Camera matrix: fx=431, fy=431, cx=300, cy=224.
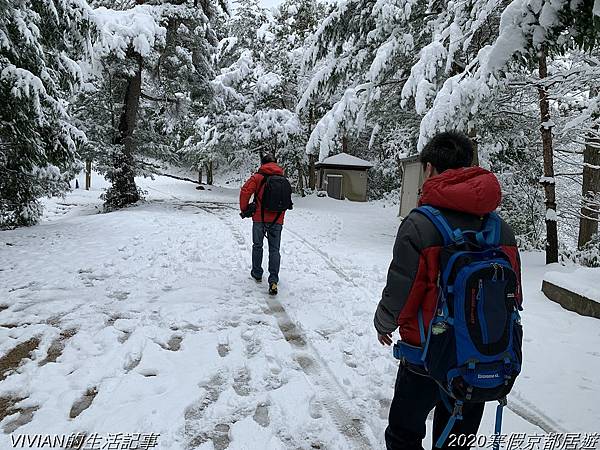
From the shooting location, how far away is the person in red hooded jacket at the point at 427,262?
2.00m

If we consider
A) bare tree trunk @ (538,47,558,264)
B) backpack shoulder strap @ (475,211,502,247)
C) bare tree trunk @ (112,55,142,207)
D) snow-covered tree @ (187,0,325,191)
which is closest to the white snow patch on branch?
bare tree trunk @ (112,55,142,207)

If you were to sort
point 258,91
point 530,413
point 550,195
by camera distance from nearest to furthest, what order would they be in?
point 530,413 < point 550,195 < point 258,91

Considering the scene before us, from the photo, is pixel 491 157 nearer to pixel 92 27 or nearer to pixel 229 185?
pixel 92 27

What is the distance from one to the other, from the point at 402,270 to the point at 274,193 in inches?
161

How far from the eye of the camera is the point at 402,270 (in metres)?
2.06

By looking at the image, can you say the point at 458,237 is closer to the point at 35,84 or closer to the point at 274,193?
the point at 274,193

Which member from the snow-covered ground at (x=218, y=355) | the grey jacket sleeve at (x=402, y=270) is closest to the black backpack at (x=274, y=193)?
the snow-covered ground at (x=218, y=355)

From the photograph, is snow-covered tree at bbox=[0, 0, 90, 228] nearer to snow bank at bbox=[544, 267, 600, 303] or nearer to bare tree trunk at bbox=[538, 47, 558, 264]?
snow bank at bbox=[544, 267, 600, 303]

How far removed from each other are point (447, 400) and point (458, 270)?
0.68 meters

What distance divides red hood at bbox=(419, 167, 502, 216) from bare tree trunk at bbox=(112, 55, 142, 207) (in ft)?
53.9

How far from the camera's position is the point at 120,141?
54.7ft

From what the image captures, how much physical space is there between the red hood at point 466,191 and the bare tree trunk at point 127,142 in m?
16.4

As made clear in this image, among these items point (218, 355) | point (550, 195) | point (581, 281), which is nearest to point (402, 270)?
point (218, 355)

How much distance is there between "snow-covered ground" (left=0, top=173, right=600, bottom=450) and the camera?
9.93 feet
